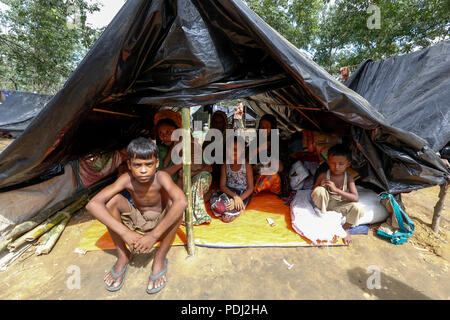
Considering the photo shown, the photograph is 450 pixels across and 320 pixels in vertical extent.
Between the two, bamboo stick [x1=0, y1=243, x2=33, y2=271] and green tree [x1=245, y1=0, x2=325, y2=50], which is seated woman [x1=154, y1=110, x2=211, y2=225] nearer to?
bamboo stick [x1=0, y1=243, x2=33, y2=271]

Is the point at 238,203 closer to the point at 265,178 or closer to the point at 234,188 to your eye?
the point at 234,188

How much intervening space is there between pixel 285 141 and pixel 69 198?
4139mm

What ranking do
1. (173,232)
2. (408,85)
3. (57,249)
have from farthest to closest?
(408,85) → (57,249) → (173,232)

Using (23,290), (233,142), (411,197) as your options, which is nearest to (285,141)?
(233,142)

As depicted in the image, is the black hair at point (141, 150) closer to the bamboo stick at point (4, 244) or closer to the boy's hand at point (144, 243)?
the boy's hand at point (144, 243)

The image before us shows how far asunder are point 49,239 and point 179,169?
159 centimetres

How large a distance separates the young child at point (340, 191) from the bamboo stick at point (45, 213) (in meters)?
3.29

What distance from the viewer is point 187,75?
5.33 ft

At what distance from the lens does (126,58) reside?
1.48 meters

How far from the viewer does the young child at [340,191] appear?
7.14ft

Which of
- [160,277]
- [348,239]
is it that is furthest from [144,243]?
[348,239]

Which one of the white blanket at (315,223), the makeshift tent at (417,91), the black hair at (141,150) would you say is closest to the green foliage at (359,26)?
the makeshift tent at (417,91)

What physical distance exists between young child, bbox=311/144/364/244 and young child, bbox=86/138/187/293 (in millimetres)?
1659
